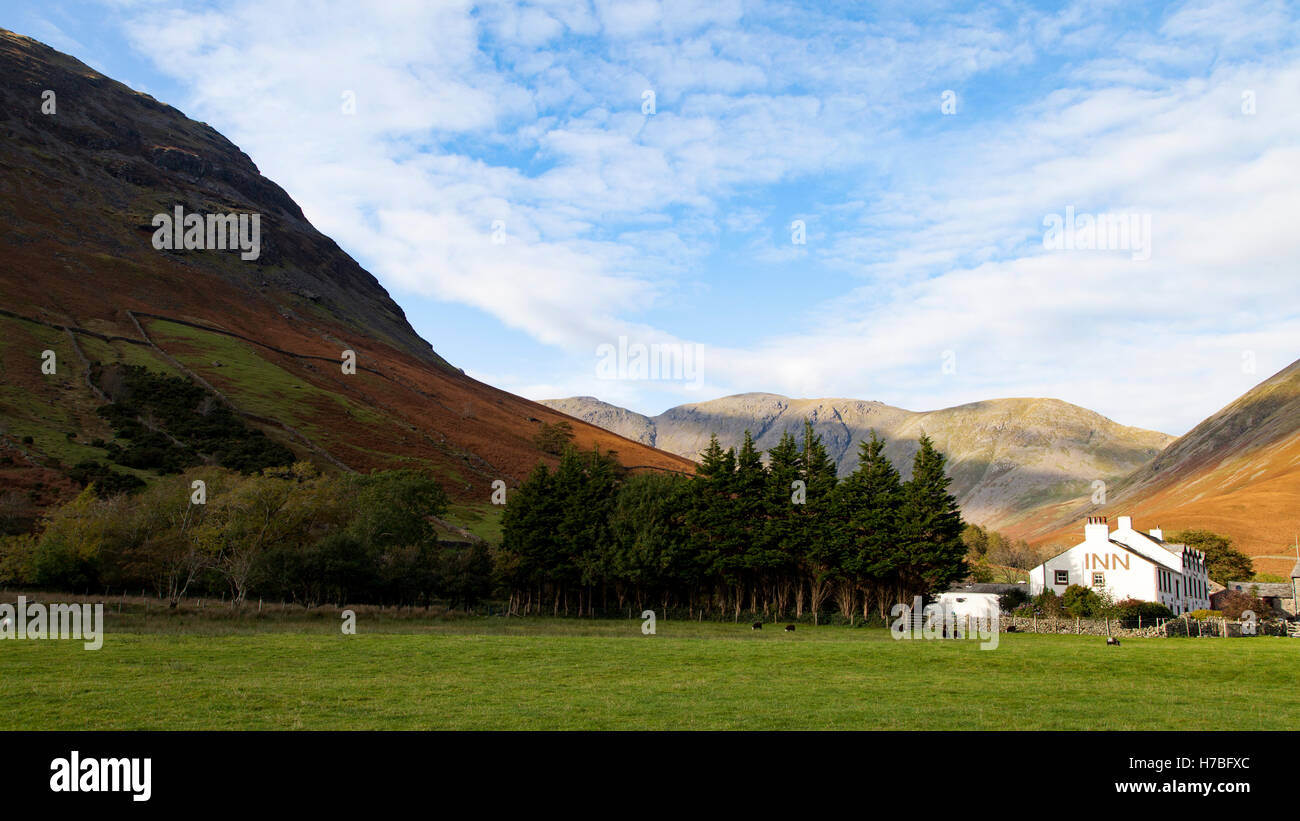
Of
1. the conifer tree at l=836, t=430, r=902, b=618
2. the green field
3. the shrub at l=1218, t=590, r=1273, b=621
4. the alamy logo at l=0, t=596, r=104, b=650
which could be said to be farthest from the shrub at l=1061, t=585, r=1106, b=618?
the alamy logo at l=0, t=596, r=104, b=650

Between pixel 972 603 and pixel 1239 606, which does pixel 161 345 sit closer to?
pixel 972 603

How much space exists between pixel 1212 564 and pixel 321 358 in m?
160

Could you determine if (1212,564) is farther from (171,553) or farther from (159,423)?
(159,423)

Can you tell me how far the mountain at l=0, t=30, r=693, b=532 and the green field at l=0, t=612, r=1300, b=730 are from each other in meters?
61.5

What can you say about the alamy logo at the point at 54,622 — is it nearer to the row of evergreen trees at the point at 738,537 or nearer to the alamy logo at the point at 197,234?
the row of evergreen trees at the point at 738,537

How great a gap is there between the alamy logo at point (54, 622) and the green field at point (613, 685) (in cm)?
173

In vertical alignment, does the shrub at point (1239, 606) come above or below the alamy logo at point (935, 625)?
below

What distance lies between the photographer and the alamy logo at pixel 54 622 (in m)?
34.7

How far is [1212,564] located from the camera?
386ft

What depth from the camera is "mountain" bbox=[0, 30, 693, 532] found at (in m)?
109
